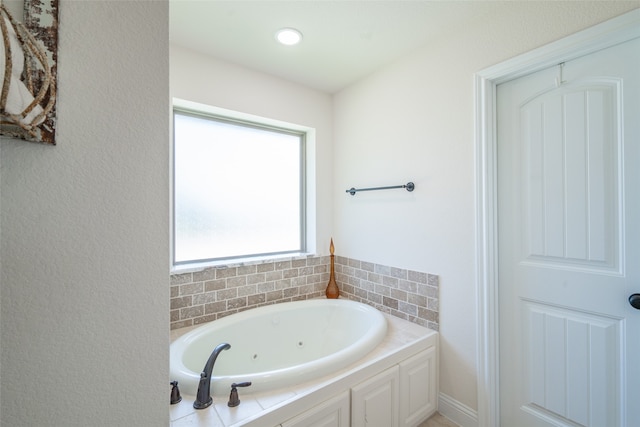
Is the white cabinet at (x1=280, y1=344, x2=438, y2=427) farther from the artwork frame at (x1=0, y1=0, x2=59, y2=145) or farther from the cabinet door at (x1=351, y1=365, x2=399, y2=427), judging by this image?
the artwork frame at (x1=0, y1=0, x2=59, y2=145)

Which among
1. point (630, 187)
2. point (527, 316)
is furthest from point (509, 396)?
point (630, 187)

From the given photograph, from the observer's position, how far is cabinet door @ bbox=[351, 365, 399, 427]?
1.39 metres

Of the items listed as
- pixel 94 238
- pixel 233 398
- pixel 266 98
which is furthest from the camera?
pixel 266 98

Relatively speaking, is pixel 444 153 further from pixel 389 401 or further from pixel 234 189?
pixel 234 189

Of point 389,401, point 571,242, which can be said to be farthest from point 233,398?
point 571,242

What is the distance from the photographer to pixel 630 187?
3.86ft

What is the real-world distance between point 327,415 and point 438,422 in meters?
0.93

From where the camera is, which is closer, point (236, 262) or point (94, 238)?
point (94, 238)

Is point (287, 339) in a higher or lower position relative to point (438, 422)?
higher

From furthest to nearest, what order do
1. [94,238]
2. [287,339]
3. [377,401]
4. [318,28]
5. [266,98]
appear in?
[266,98], [287,339], [318,28], [377,401], [94,238]

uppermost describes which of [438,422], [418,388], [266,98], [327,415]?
[266,98]

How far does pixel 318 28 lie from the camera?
1700mm

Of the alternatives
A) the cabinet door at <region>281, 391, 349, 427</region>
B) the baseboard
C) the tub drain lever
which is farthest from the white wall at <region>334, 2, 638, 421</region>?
the tub drain lever

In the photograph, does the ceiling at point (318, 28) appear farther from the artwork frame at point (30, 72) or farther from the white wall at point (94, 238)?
the artwork frame at point (30, 72)
